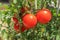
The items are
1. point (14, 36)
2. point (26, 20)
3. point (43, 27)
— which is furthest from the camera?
point (14, 36)

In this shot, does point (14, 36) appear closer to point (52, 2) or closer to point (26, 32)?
point (26, 32)

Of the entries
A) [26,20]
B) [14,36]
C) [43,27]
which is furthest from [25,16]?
[14,36]

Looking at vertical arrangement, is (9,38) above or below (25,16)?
below

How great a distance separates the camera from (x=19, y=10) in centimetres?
85

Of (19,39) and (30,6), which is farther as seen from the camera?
(19,39)

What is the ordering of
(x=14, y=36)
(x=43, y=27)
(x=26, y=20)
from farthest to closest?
1. (x=14, y=36)
2. (x=43, y=27)
3. (x=26, y=20)

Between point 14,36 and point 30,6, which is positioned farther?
point 14,36

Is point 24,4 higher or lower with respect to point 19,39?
higher

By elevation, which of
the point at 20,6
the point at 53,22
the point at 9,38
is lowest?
the point at 9,38

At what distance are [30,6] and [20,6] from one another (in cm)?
6

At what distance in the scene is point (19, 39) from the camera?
1.02 m

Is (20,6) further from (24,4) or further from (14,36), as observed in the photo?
(14,36)

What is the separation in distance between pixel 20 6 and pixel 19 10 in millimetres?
21

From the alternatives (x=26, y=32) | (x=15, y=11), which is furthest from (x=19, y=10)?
(x=26, y=32)
